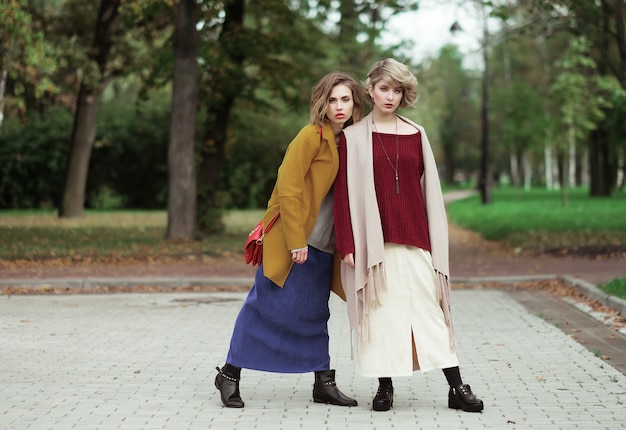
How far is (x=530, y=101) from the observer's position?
42.8 metres

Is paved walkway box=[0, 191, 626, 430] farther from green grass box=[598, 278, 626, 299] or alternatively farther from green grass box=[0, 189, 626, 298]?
green grass box=[0, 189, 626, 298]

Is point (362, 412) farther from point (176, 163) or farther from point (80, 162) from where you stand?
point (80, 162)

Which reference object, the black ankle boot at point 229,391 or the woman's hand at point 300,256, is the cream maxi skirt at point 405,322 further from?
the black ankle boot at point 229,391

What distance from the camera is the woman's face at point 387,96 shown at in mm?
6055

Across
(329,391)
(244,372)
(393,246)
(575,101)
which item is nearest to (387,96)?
(393,246)

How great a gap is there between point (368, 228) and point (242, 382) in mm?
1829

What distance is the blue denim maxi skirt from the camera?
622 cm

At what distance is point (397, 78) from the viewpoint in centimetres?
600

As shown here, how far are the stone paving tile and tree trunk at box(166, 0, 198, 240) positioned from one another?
9.43 m

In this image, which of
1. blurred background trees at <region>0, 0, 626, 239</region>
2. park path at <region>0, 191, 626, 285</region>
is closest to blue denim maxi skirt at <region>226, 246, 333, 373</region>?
blurred background trees at <region>0, 0, 626, 239</region>

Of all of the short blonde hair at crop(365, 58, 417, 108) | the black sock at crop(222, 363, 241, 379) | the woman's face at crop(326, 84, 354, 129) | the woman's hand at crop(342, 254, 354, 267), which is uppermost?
the short blonde hair at crop(365, 58, 417, 108)

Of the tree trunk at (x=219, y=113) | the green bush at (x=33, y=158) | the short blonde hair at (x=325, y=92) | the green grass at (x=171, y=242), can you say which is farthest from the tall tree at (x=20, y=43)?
the green bush at (x=33, y=158)

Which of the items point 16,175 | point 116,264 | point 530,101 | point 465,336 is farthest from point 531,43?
point 465,336

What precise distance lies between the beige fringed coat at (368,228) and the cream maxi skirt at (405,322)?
0.18 ft
